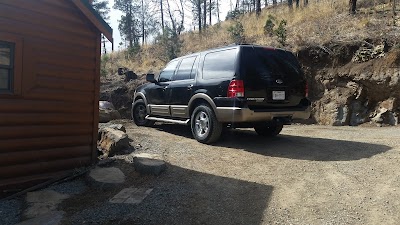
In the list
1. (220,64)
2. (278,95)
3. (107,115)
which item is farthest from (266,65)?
(107,115)

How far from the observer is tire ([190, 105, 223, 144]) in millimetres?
6793

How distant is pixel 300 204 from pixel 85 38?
4.80 metres

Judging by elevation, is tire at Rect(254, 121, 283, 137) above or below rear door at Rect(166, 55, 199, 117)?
below

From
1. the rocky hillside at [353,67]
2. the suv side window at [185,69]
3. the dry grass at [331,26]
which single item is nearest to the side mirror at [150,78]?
the suv side window at [185,69]

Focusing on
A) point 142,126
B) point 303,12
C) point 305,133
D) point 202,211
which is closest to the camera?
point 202,211

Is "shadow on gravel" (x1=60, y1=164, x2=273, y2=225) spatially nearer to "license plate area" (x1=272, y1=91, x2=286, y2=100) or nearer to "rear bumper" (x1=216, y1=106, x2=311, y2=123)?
"rear bumper" (x1=216, y1=106, x2=311, y2=123)

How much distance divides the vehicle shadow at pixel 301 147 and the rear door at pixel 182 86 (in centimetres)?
81

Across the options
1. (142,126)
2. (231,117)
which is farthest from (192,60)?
(142,126)

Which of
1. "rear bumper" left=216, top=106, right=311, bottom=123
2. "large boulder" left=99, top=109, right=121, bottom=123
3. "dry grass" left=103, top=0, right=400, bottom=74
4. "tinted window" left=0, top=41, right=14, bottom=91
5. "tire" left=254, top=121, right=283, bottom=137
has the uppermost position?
"dry grass" left=103, top=0, right=400, bottom=74

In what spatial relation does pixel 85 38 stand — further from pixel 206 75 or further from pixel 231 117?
pixel 231 117

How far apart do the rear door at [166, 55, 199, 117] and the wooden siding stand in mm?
2054

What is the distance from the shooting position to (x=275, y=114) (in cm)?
644

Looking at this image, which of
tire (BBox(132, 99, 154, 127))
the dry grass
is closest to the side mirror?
tire (BBox(132, 99, 154, 127))

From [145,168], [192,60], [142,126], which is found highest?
[192,60]
